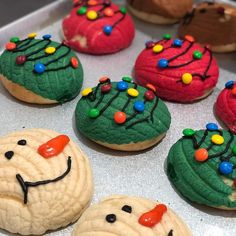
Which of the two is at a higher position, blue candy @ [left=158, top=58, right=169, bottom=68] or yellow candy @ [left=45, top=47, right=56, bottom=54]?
yellow candy @ [left=45, top=47, right=56, bottom=54]

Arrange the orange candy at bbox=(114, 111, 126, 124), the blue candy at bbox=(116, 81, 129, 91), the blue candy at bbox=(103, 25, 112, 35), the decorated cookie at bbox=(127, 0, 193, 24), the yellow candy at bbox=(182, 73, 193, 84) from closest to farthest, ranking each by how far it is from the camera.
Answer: the orange candy at bbox=(114, 111, 126, 124) < the blue candy at bbox=(116, 81, 129, 91) < the yellow candy at bbox=(182, 73, 193, 84) < the blue candy at bbox=(103, 25, 112, 35) < the decorated cookie at bbox=(127, 0, 193, 24)

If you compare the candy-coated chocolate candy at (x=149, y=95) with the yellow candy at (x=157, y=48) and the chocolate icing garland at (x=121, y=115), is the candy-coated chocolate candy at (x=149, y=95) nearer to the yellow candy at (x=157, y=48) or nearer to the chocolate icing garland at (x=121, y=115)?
the chocolate icing garland at (x=121, y=115)

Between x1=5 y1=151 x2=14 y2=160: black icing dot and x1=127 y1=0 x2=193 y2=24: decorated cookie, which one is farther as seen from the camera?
x1=127 y1=0 x2=193 y2=24: decorated cookie

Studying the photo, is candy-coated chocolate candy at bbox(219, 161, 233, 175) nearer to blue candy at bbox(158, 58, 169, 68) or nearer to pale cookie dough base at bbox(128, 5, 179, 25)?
blue candy at bbox(158, 58, 169, 68)

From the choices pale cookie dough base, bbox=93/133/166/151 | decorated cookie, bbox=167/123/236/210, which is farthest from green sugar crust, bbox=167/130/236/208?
pale cookie dough base, bbox=93/133/166/151

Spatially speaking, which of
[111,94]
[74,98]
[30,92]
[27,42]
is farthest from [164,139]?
[27,42]

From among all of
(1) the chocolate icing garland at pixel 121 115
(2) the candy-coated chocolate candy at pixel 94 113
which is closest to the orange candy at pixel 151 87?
(1) the chocolate icing garland at pixel 121 115

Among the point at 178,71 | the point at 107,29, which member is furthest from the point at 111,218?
the point at 107,29
